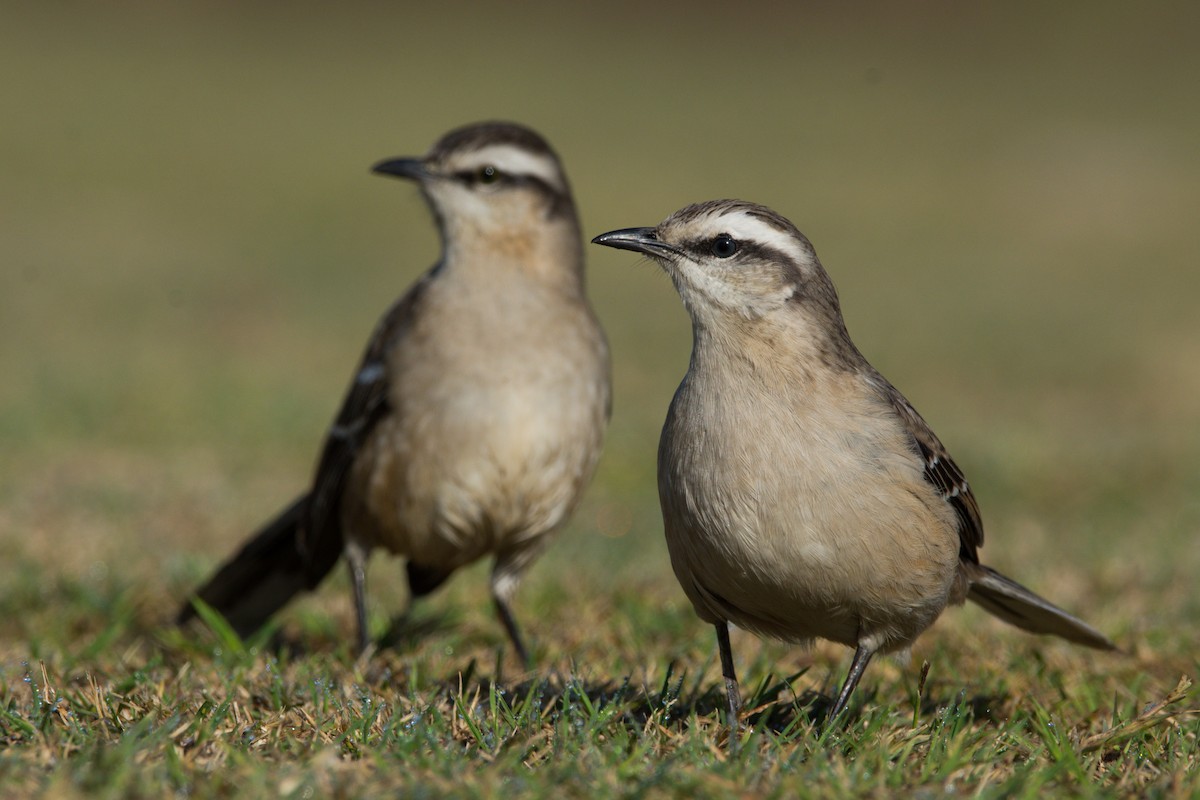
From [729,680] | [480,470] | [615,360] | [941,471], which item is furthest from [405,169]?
[615,360]

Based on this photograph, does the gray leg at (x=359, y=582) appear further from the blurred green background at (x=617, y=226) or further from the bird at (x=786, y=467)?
the bird at (x=786, y=467)

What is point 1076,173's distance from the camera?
95.1ft

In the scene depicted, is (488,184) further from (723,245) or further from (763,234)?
(763,234)

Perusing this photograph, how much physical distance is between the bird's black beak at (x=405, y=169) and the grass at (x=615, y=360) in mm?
1018

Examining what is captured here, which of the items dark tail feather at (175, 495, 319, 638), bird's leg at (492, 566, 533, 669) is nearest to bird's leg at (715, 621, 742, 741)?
bird's leg at (492, 566, 533, 669)

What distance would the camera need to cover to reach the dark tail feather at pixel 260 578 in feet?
22.2

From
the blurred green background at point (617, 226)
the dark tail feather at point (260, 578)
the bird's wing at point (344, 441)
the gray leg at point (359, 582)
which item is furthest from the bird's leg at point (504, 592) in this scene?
the dark tail feather at point (260, 578)

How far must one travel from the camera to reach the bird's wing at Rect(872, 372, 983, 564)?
189 inches

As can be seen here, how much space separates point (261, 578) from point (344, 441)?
80 cm

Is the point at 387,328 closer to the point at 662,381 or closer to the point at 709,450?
the point at 709,450

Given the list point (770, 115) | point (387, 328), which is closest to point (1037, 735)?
point (387, 328)

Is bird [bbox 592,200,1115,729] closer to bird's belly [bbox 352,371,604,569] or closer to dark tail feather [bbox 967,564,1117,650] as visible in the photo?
dark tail feather [bbox 967,564,1117,650]

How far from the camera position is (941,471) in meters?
4.92

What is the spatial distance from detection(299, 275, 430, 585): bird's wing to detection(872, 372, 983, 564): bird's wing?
8.96ft
